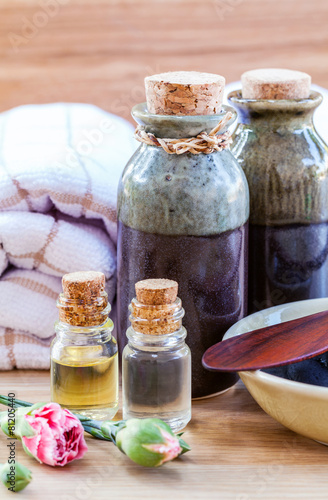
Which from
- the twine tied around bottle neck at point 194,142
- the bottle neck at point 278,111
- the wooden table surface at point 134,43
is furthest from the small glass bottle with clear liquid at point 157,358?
the wooden table surface at point 134,43

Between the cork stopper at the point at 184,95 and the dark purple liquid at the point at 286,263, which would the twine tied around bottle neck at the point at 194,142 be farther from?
the dark purple liquid at the point at 286,263

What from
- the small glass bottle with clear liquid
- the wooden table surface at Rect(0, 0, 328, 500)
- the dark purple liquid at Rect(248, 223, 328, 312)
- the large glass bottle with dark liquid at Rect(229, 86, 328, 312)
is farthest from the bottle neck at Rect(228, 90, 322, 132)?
the wooden table surface at Rect(0, 0, 328, 500)

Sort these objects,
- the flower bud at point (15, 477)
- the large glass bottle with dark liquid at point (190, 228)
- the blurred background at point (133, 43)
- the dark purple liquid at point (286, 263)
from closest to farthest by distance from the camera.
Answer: the flower bud at point (15, 477) < the large glass bottle with dark liquid at point (190, 228) < the dark purple liquid at point (286, 263) < the blurred background at point (133, 43)

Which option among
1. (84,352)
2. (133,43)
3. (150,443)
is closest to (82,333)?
(84,352)

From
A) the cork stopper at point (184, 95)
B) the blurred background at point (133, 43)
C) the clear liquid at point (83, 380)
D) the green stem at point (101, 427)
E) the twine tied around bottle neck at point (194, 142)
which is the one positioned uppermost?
the blurred background at point (133, 43)

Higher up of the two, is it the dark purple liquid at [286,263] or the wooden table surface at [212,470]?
the dark purple liquid at [286,263]

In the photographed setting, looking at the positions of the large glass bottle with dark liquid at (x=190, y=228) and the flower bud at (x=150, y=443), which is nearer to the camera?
the flower bud at (x=150, y=443)

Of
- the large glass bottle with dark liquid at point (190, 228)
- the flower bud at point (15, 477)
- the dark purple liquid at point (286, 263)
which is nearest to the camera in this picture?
the flower bud at point (15, 477)
